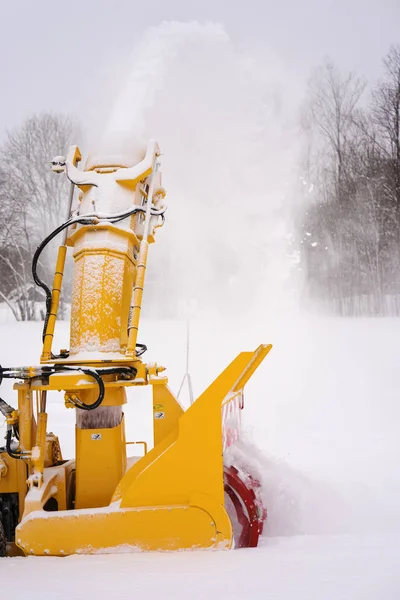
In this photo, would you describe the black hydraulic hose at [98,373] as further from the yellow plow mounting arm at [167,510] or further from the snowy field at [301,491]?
the snowy field at [301,491]

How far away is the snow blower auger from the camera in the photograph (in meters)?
3.14

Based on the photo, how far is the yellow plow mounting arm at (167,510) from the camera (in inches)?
123

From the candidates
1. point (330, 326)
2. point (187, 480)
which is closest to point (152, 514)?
point (187, 480)

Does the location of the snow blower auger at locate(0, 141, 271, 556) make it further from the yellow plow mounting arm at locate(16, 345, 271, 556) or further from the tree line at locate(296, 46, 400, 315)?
the tree line at locate(296, 46, 400, 315)

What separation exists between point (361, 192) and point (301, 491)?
16682 millimetres

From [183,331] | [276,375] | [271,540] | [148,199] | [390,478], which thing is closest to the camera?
[271,540]

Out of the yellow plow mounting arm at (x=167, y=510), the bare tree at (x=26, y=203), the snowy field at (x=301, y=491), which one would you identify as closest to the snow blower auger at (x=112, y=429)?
the yellow plow mounting arm at (x=167, y=510)

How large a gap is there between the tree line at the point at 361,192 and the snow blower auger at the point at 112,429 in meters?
14.8

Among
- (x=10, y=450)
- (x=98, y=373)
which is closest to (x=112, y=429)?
(x=98, y=373)

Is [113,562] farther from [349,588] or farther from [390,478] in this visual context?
[390,478]

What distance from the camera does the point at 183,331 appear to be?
15.7 m

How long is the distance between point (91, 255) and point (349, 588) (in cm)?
A: 242

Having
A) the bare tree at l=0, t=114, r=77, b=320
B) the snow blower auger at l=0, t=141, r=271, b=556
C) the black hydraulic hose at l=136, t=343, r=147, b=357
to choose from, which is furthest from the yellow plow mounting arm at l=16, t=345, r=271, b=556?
the bare tree at l=0, t=114, r=77, b=320

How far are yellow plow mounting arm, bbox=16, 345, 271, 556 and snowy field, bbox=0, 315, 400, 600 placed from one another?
0.09 meters
